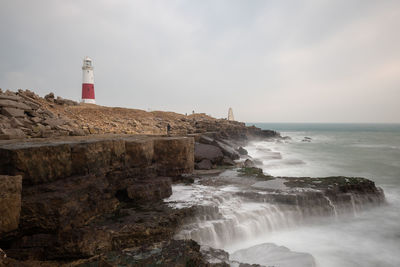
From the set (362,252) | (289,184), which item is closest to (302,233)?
(362,252)

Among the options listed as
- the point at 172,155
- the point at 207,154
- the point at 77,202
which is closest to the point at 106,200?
the point at 77,202

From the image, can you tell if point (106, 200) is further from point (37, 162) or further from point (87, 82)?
point (87, 82)

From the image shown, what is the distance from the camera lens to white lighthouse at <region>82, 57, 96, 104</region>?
27203 mm

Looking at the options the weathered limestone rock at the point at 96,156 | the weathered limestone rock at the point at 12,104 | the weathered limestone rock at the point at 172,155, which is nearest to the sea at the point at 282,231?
the weathered limestone rock at the point at 172,155

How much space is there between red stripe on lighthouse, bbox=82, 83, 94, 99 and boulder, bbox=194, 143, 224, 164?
21.7 metres

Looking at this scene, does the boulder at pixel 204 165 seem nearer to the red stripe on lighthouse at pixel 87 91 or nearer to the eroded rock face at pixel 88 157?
the eroded rock face at pixel 88 157

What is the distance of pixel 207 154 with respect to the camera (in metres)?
9.41

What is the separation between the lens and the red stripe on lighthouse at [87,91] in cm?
2720

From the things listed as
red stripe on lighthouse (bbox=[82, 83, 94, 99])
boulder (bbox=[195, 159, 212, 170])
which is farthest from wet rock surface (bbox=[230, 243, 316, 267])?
red stripe on lighthouse (bbox=[82, 83, 94, 99])

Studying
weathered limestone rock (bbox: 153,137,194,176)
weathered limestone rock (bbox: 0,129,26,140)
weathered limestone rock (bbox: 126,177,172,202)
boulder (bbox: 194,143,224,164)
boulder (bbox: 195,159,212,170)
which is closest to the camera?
weathered limestone rock (bbox: 126,177,172,202)

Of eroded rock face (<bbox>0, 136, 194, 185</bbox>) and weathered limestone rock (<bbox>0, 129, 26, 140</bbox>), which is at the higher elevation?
weathered limestone rock (<bbox>0, 129, 26, 140</bbox>)

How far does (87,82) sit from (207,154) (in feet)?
76.1

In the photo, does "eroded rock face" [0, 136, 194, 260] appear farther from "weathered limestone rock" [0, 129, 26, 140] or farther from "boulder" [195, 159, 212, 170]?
"boulder" [195, 159, 212, 170]

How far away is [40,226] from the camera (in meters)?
3.38
